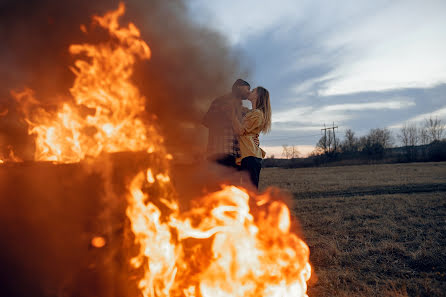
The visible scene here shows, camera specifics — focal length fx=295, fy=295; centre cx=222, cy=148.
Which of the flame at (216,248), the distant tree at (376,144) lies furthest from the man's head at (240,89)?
the distant tree at (376,144)

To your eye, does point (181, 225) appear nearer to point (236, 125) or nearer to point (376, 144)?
point (236, 125)

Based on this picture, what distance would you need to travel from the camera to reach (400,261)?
3.91m

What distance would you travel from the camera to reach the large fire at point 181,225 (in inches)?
106

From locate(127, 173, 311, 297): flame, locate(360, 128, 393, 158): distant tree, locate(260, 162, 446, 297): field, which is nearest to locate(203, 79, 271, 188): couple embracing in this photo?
locate(127, 173, 311, 297): flame

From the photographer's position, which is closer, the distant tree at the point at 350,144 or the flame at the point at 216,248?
the flame at the point at 216,248

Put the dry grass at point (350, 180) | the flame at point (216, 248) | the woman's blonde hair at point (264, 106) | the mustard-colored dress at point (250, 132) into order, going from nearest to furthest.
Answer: the flame at point (216, 248) < the mustard-colored dress at point (250, 132) < the woman's blonde hair at point (264, 106) < the dry grass at point (350, 180)

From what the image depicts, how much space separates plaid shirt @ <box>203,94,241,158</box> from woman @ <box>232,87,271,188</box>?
0.45 feet

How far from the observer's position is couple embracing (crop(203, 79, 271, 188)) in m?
4.07

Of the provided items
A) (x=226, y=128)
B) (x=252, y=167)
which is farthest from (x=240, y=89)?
(x=252, y=167)

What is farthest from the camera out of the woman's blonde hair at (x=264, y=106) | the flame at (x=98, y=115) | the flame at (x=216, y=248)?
the woman's blonde hair at (x=264, y=106)

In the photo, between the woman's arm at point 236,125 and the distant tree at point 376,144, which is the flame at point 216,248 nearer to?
the woman's arm at point 236,125

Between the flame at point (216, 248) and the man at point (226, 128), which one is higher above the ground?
the man at point (226, 128)

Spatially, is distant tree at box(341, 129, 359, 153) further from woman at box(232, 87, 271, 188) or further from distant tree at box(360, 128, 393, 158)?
woman at box(232, 87, 271, 188)

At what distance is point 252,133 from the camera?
412cm
